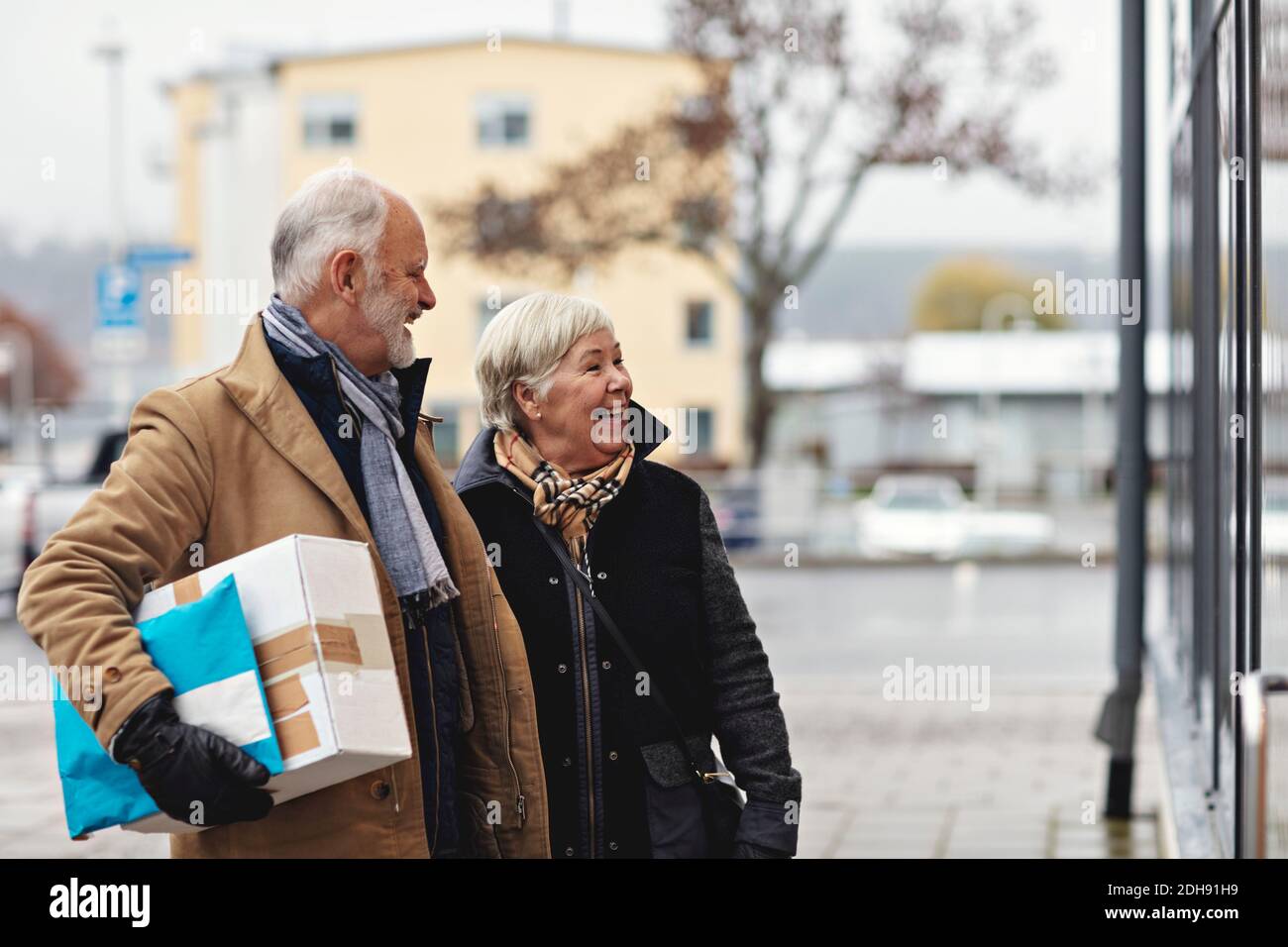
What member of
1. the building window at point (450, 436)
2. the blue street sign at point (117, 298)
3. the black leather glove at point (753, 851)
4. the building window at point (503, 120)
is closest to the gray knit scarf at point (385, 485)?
the black leather glove at point (753, 851)

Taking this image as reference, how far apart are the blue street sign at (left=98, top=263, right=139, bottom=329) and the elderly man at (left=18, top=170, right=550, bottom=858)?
1685 cm

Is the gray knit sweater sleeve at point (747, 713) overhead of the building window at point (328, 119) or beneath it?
beneath

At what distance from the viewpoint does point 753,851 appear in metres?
2.95

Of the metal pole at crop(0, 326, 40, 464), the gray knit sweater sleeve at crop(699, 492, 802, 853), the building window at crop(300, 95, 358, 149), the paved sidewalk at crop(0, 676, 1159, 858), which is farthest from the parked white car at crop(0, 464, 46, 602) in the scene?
the metal pole at crop(0, 326, 40, 464)

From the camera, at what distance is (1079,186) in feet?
87.9

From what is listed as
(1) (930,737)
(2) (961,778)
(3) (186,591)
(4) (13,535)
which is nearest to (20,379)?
(4) (13,535)

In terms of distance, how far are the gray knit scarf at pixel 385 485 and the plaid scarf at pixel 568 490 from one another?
0.28 m

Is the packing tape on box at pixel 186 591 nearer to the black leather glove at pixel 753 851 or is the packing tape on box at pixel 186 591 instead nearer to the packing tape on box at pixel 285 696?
the packing tape on box at pixel 285 696

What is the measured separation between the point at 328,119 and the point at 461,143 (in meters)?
3.30

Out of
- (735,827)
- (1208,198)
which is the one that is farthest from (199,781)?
(1208,198)

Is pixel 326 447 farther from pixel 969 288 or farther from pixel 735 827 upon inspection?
pixel 969 288

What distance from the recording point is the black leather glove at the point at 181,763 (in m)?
2.26

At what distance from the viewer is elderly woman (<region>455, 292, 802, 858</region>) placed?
9.68 ft

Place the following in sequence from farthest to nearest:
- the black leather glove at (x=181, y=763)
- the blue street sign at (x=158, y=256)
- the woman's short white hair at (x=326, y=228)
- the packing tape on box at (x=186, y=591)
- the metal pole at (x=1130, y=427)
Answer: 1. the blue street sign at (x=158, y=256)
2. the metal pole at (x=1130, y=427)
3. the woman's short white hair at (x=326, y=228)
4. the packing tape on box at (x=186, y=591)
5. the black leather glove at (x=181, y=763)
